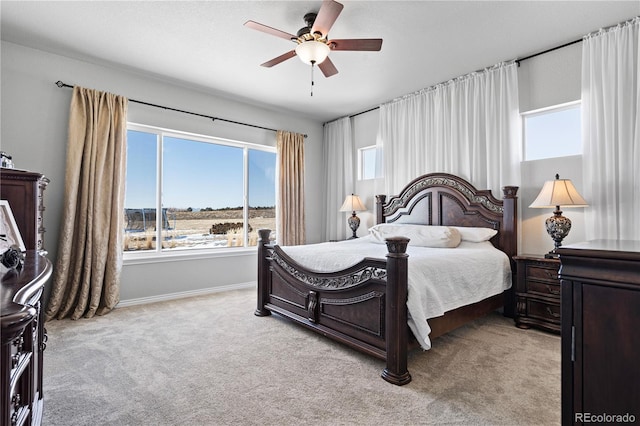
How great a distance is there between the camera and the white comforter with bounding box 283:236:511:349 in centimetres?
216

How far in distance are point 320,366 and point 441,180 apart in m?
2.76

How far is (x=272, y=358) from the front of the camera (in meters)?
2.44

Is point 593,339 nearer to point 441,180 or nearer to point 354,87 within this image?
point 441,180

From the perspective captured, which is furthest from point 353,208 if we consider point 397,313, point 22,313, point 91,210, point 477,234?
point 22,313

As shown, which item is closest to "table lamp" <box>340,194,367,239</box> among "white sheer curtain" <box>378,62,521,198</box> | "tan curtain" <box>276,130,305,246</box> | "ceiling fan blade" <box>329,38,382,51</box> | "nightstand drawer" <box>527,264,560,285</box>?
"white sheer curtain" <box>378,62,521,198</box>

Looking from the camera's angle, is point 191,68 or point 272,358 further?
point 191,68

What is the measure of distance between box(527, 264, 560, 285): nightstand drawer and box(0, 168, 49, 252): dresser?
4.02m

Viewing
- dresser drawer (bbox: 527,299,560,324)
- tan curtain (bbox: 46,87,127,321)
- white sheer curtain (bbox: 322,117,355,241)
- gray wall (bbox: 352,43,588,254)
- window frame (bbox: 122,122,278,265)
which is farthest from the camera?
white sheer curtain (bbox: 322,117,355,241)

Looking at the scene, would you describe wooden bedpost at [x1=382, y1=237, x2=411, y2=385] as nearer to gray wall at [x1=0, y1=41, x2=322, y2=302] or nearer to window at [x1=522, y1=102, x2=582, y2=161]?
window at [x1=522, y1=102, x2=582, y2=161]

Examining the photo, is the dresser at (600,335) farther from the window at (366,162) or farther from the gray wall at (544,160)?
the window at (366,162)

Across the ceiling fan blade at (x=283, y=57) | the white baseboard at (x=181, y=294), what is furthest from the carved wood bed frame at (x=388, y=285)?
the ceiling fan blade at (x=283, y=57)

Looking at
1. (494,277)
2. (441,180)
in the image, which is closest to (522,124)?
(441,180)

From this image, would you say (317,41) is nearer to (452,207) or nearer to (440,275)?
(440,275)

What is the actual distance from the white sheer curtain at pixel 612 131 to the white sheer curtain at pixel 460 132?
63 cm
